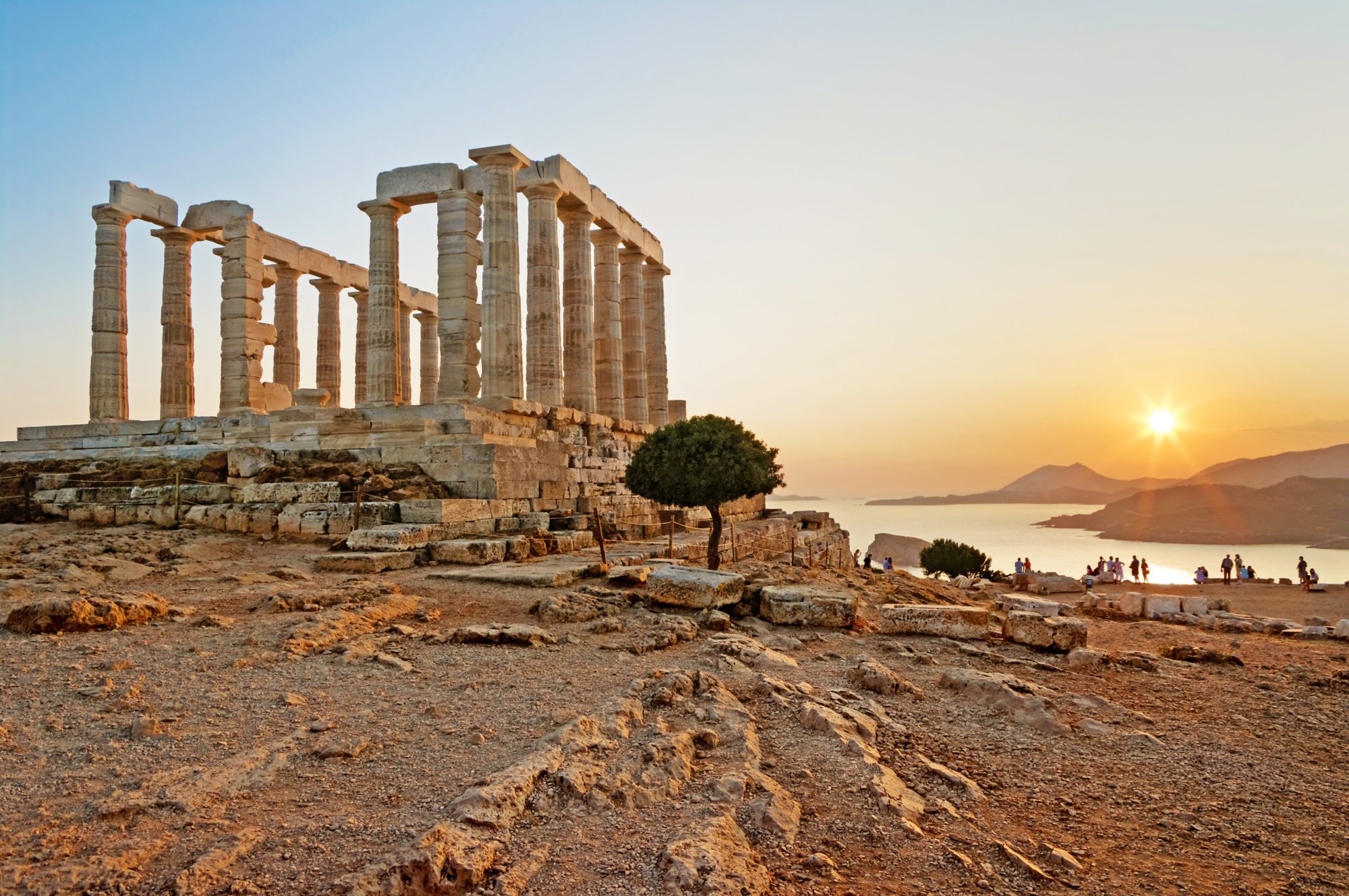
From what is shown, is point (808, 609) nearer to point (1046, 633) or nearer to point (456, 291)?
point (1046, 633)

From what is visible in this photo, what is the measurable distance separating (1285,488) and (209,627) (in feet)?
374

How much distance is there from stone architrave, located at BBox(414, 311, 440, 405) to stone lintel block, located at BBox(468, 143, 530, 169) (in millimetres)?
13290

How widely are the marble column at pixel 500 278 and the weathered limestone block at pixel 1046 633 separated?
13.7m

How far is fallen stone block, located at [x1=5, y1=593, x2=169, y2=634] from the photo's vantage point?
24.5 ft

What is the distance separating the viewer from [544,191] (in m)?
21.2

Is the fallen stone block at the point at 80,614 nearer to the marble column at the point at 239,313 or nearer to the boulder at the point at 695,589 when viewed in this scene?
the boulder at the point at 695,589

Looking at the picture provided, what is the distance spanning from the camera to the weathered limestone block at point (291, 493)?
1563cm

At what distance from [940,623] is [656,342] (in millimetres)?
20563

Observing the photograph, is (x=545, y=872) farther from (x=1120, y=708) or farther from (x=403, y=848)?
(x=1120, y=708)

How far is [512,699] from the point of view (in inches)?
239

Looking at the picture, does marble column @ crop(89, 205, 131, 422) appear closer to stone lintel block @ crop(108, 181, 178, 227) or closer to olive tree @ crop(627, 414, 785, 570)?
stone lintel block @ crop(108, 181, 178, 227)

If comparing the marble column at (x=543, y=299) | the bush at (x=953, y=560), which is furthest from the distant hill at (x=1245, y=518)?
the marble column at (x=543, y=299)

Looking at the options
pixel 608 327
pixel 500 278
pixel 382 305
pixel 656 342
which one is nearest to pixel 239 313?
pixel 382 305

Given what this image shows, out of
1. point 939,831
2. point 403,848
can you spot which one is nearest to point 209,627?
point 403,848
